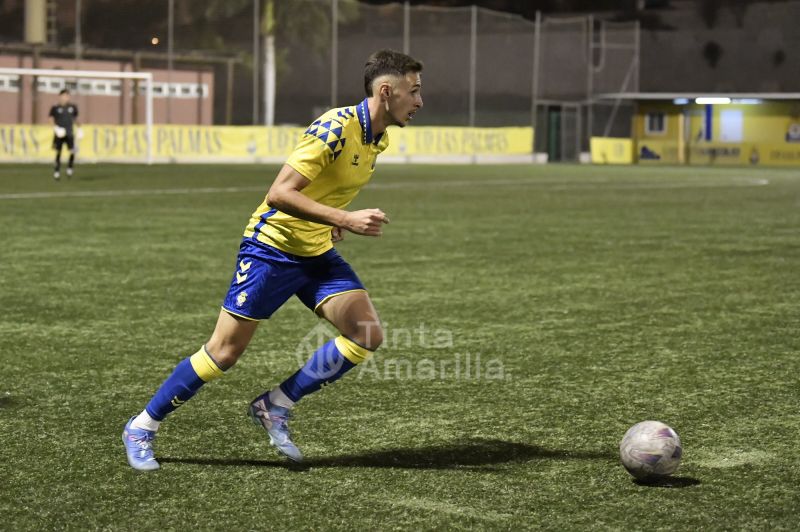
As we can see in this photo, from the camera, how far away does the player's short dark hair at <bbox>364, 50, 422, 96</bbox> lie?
4891 millimetres

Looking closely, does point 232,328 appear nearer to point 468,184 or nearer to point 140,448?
point 140,448

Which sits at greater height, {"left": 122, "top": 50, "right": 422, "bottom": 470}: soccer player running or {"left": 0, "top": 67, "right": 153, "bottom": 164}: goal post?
{"left": 0, "top": 67, "right": 153, "bottom": 164}: goal post

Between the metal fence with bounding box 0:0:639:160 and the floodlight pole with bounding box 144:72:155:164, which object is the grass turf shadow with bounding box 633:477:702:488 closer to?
the floodlight pole with bounding box 144:72:155:164

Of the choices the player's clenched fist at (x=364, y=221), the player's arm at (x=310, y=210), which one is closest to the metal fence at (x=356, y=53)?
the player's arm at (x=310, y=210)

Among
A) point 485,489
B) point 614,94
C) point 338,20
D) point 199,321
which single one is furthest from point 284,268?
point 614,94

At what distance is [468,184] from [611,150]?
2590cm

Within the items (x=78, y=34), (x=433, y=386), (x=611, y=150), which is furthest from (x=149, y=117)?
(x=433, y=386)

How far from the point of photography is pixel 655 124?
5594 cm

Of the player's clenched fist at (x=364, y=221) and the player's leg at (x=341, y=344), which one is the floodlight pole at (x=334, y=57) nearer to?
the player's leg at (x=341, y=344)

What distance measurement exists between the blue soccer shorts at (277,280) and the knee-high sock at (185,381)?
8.9 inches

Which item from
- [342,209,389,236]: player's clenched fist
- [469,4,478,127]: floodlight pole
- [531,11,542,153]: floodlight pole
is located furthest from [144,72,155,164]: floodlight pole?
[342,209,389,236]: player's clenched fist

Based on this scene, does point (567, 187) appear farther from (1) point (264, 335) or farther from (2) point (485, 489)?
(2) point (485, 489)

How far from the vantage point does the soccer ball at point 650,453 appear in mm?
4703

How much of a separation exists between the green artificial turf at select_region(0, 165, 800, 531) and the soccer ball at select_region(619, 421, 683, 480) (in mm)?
81
